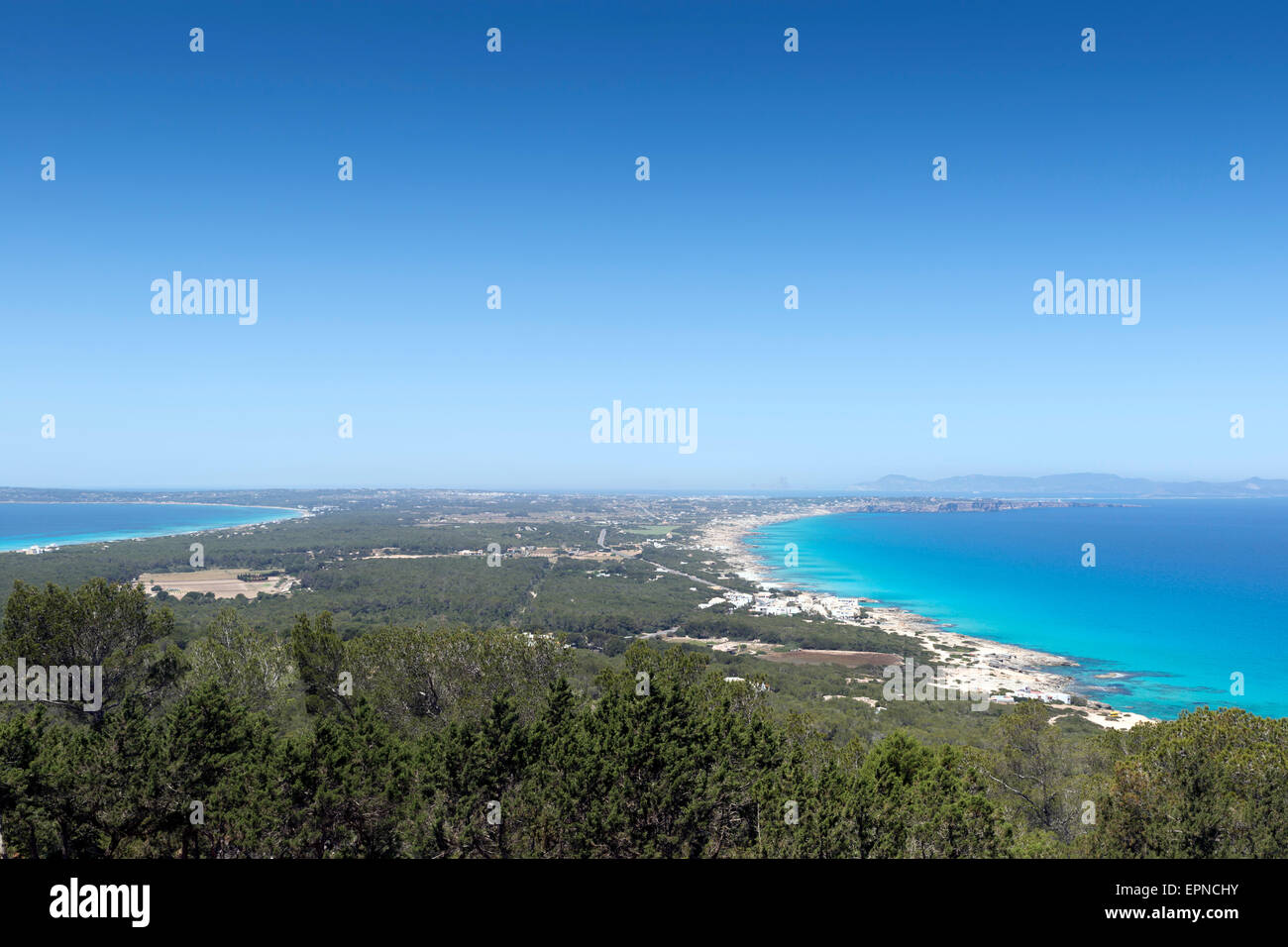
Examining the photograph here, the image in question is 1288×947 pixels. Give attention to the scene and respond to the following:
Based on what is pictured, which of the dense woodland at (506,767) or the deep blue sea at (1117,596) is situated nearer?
the dense woodland at (506,767)

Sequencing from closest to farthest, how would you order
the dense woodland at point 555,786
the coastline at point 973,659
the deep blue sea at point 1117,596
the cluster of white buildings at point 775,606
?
the dense woodland at point 555,786 < the coastline at point 973,659 < the deep blue sea at point 1117,596 < the cluster of white buildings at point 775,606

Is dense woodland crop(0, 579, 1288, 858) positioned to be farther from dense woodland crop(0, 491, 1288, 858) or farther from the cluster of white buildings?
the cluster of white buildings

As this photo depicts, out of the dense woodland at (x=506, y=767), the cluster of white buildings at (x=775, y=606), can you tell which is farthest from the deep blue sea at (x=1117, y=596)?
the dense woodland at (x=506, y=767)

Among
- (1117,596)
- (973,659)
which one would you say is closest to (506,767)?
(973,659)

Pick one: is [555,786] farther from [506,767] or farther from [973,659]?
[973,659]

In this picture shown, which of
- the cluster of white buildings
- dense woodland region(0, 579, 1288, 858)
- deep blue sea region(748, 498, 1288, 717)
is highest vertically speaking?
dense woodland region(0, 579, 1288, 858)

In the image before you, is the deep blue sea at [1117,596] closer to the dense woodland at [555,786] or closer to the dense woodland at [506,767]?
the dense woodland at [506,767]

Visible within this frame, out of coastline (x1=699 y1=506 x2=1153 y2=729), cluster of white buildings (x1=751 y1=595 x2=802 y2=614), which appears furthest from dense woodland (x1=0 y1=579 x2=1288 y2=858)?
cluster of white buildings (x1=751 y1=595 x2=802 y2=614)

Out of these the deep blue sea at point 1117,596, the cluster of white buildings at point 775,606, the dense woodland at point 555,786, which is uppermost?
the dense woodland at point 555,786
